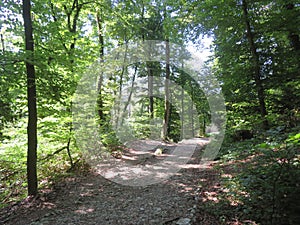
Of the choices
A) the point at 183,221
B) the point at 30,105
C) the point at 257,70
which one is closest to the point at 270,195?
the point at 183,221

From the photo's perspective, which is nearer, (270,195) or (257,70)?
(270,195)

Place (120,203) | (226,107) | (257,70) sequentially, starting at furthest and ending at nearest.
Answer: (226,107) < (257,70) < (120,203)

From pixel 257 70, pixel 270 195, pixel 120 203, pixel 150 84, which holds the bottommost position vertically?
pixel 120 203

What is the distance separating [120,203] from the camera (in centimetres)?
463

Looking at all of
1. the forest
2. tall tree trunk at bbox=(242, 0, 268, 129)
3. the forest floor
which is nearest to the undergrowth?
the forest

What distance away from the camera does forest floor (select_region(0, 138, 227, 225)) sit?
3748mm

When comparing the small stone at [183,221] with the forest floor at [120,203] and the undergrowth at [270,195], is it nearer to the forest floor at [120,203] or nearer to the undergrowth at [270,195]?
the forest floor at [120,203]

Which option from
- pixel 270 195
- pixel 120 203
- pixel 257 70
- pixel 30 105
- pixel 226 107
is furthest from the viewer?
pixel 226 107

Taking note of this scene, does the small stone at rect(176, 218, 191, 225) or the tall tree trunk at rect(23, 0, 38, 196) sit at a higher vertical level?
the tall tree trunk at rect(23, 0, 38, 196)

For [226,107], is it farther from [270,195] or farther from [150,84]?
[150,84]

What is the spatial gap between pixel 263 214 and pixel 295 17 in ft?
18.8

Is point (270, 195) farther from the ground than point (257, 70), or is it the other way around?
point (257, 70)

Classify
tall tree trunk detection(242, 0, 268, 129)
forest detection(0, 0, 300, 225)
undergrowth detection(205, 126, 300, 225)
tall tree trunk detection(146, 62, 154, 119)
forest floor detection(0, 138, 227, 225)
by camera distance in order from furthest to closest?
tall tree trunk detection(146, 62, 154, 119), tall tree trunk detection(242, 0, 268, 129), forest floor detection(0, 138, 227, 225), forest detection(0, 0, 300, 225), undergrowth detection(205, 126, 300, 225)

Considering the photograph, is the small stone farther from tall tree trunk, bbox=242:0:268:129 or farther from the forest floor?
tall tree trunk, bbox=242:0:268:129
